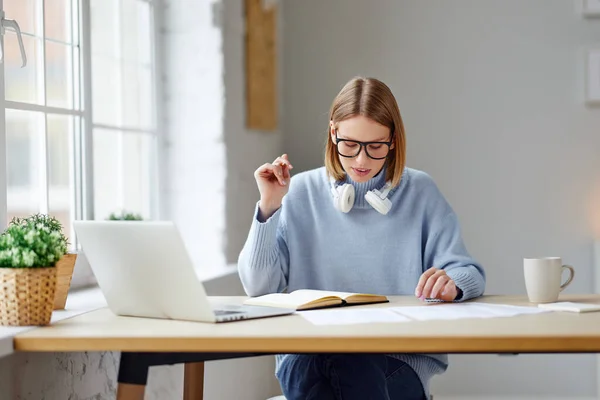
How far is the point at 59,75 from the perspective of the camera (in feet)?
8.28

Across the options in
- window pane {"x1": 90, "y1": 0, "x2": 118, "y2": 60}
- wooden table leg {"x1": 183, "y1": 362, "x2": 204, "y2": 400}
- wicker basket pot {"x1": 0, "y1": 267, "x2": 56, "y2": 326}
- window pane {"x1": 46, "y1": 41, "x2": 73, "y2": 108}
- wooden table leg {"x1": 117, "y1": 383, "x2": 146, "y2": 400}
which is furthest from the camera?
window pane {"x1": 90, "y1": 0, "x2": 118, "y2": 60}

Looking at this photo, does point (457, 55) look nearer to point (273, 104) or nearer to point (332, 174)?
point (273, 104)

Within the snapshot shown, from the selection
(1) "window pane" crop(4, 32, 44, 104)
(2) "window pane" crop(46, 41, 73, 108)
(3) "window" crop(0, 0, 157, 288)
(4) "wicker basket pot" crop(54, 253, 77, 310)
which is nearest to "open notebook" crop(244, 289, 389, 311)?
(4) "wicker basket pot" crop(54, 253, 77, 310)

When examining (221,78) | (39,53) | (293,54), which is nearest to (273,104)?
(293,54)

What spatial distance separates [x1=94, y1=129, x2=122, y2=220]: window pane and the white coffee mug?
53.6 inches

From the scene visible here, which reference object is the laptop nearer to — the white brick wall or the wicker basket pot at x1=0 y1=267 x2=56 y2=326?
the wicker basket pot at x1=0 y1=267 x2=56 y2=326

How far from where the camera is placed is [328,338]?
1.40 m

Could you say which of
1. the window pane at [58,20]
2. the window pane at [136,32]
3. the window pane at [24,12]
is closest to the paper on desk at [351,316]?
the window pane at [24,12]

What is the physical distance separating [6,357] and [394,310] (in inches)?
28.7

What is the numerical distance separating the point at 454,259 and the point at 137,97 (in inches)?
57.9

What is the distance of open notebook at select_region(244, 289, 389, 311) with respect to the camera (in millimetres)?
1756

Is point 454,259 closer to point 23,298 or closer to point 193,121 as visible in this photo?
point 23,298

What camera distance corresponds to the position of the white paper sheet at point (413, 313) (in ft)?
5.19

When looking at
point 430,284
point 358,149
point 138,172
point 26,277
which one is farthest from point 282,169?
point 138,172
